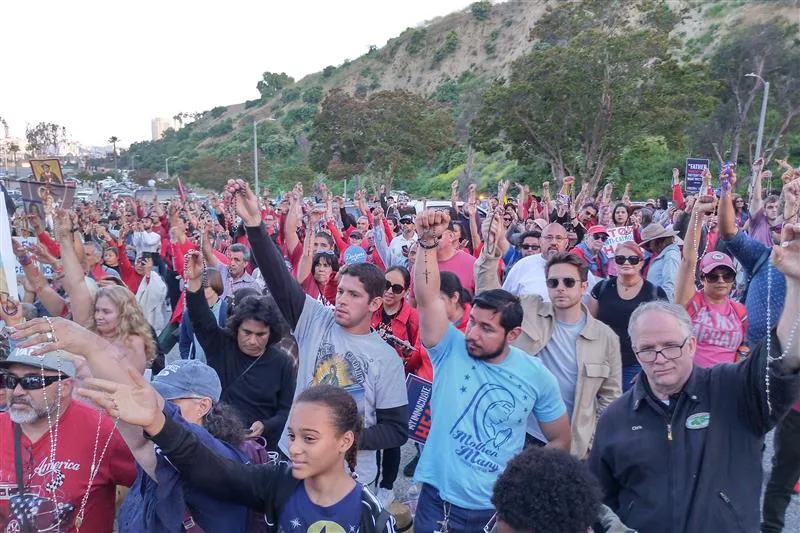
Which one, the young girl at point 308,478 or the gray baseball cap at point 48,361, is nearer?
the young girl at point 308,478

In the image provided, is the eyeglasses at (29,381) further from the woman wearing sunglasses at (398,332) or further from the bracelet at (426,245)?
the woman wearing sunglasses at (398,332)

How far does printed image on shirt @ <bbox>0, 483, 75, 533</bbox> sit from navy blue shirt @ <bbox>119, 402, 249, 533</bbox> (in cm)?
30

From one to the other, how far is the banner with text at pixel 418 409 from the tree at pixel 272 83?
115 meters

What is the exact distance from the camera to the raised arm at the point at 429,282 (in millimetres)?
2969

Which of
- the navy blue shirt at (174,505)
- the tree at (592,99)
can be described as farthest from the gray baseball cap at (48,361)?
the tree at (592,99)

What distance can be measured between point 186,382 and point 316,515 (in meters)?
0.77

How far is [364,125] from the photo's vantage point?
35.8 metres

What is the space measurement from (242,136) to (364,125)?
6047 cm

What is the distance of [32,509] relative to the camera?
2389mm

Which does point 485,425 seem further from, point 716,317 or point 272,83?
point 272,83

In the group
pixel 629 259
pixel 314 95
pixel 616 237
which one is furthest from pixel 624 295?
pixel 314 95

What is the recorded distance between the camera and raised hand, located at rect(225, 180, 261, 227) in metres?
3.10

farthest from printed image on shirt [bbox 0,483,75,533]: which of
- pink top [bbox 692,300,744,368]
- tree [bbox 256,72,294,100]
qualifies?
tree [bbox 256,72,294,100]

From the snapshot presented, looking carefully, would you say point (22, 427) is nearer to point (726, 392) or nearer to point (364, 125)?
point (726, 392)
